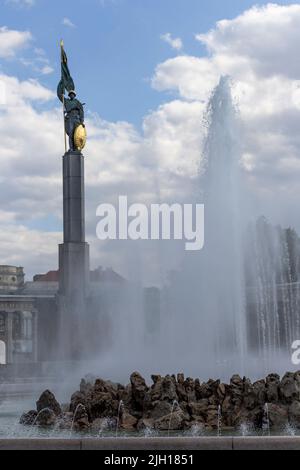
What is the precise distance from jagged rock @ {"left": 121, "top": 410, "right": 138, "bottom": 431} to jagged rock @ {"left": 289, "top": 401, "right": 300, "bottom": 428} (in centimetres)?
291

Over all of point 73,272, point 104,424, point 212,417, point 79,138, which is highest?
point 79,138

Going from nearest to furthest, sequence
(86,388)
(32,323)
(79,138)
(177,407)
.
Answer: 1. (177,407)
2. (86,388)
3. (79,138)
4. (32,323)

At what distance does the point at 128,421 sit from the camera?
607 inches

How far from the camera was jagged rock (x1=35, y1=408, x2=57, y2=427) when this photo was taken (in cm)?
1590

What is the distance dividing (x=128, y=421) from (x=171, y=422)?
0.94 meters

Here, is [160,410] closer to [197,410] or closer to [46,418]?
[197,410]

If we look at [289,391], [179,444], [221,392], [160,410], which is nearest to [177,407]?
[160,410]

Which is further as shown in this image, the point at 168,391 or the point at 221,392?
the point at 221,392

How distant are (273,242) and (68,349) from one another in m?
10.7

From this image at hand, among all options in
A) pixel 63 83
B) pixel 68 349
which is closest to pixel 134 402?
pixel 68 349

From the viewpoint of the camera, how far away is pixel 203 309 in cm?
2738

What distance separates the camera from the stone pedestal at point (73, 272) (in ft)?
123

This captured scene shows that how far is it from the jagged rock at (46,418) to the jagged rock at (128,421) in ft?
4.59
